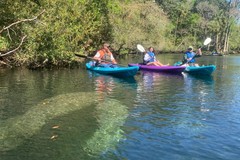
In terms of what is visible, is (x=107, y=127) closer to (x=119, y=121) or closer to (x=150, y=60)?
(x=119, y=121)

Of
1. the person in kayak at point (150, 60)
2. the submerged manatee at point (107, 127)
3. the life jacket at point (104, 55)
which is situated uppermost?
the life jacket at point (104, 55)

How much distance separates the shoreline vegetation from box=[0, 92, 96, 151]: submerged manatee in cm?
443

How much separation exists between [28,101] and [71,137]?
436 cm

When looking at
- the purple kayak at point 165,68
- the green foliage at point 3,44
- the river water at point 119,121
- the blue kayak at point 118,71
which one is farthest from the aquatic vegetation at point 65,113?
the purple kayak at point 165,68

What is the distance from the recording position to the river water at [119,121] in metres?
6.94

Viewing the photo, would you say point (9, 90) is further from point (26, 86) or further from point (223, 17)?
point (223, 17)

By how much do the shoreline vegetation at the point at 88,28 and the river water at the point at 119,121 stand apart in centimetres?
463

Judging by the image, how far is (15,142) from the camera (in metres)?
7.39

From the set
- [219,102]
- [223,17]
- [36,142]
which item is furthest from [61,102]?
[223,17]

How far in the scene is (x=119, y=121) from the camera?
357 inches

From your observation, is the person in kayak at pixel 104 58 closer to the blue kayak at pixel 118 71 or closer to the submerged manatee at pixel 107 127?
the blue kayak at pixel 118 71

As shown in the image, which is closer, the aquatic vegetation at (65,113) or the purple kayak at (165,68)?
the aquatic vegetation at (65,113)

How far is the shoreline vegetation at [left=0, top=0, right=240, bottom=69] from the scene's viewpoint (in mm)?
19609

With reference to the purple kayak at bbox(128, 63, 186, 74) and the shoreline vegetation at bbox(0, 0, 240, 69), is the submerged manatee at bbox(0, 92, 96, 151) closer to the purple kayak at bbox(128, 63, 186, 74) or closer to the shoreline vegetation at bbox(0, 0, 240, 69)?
the shoreline vegetation at bbox(0, 0, 240, 69)
